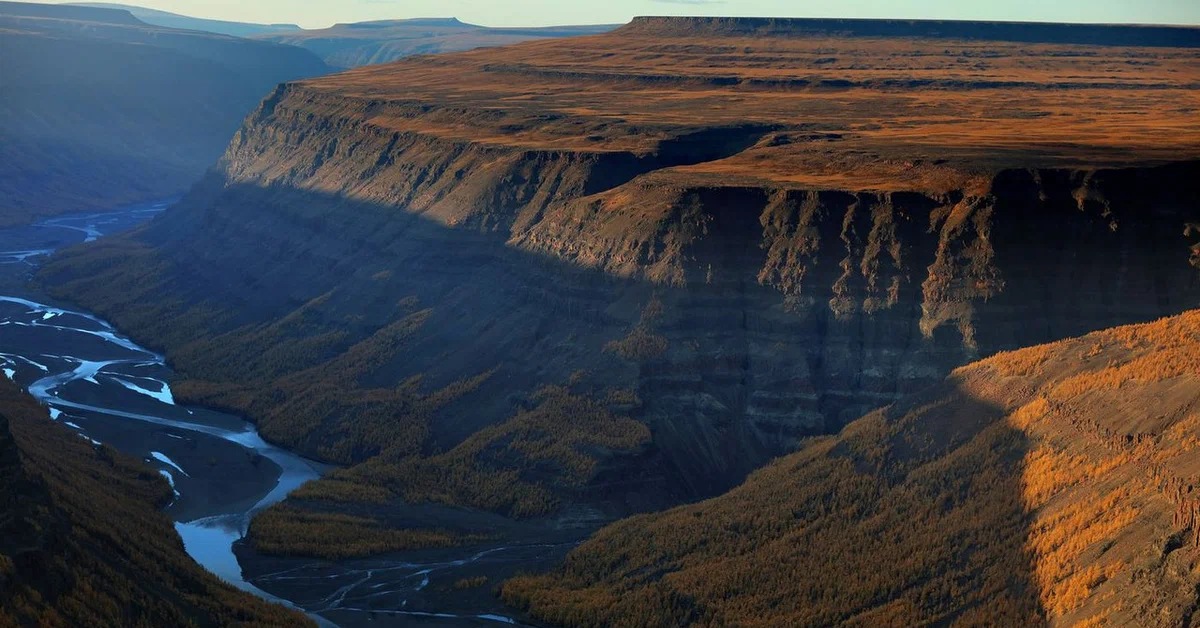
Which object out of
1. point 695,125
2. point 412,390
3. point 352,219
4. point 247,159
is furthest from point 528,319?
point 247,159

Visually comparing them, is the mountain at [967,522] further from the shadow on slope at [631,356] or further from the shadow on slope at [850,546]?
the shadow on slope at [631,356]

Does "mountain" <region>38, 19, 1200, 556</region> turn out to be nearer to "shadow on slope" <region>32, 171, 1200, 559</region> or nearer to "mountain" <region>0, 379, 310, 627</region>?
"shadow on slope" <region>32, 171, 1200, 559</region>

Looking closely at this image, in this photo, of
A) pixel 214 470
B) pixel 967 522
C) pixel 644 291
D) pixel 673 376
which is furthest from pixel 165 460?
pixel 967 522

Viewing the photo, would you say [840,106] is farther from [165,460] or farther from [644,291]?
[165,460]

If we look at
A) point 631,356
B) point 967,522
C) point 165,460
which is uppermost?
point 967,522

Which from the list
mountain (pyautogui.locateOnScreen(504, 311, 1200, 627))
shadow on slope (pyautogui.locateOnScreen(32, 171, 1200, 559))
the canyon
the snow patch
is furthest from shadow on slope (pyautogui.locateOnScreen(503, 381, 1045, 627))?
the snow patch

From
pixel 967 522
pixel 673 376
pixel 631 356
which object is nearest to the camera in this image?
pixel 967 522

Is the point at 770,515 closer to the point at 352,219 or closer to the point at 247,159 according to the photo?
the point at 352,219
